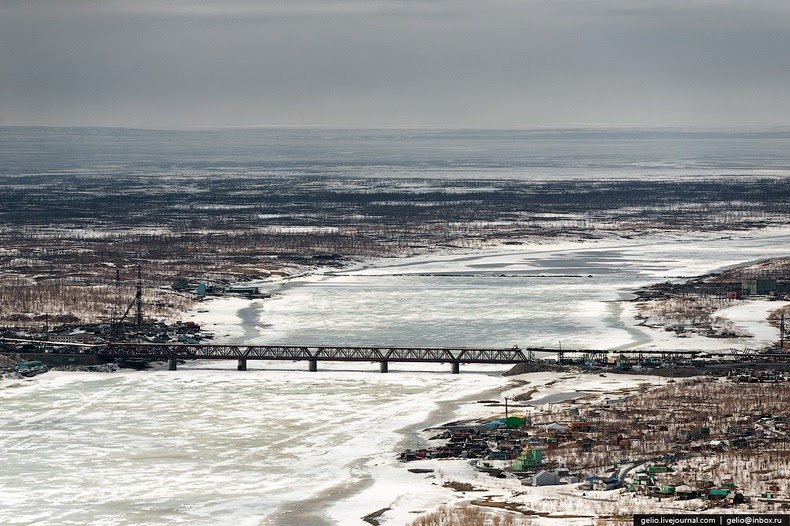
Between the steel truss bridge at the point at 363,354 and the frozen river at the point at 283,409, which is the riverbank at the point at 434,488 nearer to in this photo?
the frozen river at the point at 283,409

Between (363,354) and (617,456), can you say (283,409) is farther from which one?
(617,456)

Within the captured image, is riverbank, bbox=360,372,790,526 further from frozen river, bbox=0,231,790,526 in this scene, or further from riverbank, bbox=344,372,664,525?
frozen river, bbox=0,231,790,526

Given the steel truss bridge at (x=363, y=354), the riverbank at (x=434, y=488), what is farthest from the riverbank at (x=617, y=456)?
the steel truss bridge at (x=363, y=354)

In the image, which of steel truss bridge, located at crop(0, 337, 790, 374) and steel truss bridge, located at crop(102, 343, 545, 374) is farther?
steel truss bridge, located at crop(102, 343, 545, 374)

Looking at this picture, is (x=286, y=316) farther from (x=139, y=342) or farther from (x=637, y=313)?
(x=637, y=313)

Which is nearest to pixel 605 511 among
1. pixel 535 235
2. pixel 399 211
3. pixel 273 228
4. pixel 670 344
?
pixel 670 344

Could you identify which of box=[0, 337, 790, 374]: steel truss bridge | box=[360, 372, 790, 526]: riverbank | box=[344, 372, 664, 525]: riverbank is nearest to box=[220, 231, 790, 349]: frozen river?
box=[0, 337, 790, 374]: steel truss bridge
